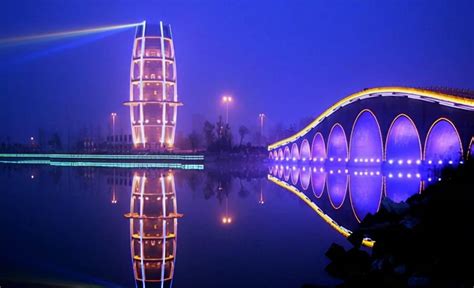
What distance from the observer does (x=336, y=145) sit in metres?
56.6

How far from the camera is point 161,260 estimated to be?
24.7 feet

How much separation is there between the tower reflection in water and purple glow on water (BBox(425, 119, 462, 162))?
24750 mm

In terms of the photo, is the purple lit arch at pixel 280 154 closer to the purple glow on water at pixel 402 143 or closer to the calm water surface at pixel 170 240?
the purple glow on water at pixel 402 143

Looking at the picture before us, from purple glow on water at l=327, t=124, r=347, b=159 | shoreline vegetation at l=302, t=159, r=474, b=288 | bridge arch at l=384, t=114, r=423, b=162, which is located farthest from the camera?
purple glow on water at l=327, t=124, r=347, b=159

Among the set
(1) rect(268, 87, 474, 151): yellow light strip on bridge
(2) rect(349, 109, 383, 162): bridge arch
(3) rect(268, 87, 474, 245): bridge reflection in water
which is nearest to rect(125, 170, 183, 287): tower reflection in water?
(3) rect(268, 87, 474, 245): bridge reflection in water

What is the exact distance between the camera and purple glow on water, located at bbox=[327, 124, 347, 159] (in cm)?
5391

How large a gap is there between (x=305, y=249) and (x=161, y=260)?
2.51 m

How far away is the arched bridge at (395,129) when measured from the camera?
32.1 m

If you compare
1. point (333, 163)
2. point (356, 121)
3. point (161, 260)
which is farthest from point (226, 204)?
point (333, 163)

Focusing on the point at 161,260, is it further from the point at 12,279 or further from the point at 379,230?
the point at 379,230

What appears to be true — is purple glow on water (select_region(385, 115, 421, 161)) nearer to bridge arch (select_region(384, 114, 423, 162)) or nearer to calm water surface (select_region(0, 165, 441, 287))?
bridge arch (select_region(384, 114, 423, 162))

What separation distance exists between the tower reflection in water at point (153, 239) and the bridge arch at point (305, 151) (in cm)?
4797

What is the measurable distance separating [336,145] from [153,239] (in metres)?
49.1

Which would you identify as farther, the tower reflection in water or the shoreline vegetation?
the tower reflection in water
